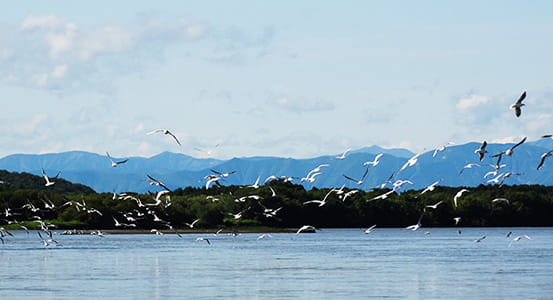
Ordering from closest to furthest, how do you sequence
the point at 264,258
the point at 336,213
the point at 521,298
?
1. the point at 521,298
2. the point at 264,258
3. the point at 336,213

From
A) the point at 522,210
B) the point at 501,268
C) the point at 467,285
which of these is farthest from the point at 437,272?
the point at 522,210

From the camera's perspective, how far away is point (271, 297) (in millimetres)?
42688

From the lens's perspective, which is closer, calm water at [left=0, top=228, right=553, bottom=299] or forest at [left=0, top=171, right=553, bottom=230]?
calm water at [left=0, top=228, right=553, bottom=299]

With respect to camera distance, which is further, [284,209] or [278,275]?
[284,209]

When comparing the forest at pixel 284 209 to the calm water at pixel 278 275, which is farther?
the forest at pixel 284 209

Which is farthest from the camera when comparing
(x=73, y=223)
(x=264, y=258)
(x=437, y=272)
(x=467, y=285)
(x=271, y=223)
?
(x=271, y=223)

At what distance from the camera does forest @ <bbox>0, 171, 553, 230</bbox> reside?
141 meters

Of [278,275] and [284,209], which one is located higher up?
[278,275]

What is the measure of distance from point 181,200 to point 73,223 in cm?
2132

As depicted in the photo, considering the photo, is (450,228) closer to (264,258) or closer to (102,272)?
(264,258)

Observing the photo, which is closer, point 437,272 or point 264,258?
point 437,272

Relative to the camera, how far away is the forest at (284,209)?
14062cm

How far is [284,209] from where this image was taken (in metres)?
151

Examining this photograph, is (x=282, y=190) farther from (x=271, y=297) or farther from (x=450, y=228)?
(x=271, y=297)
